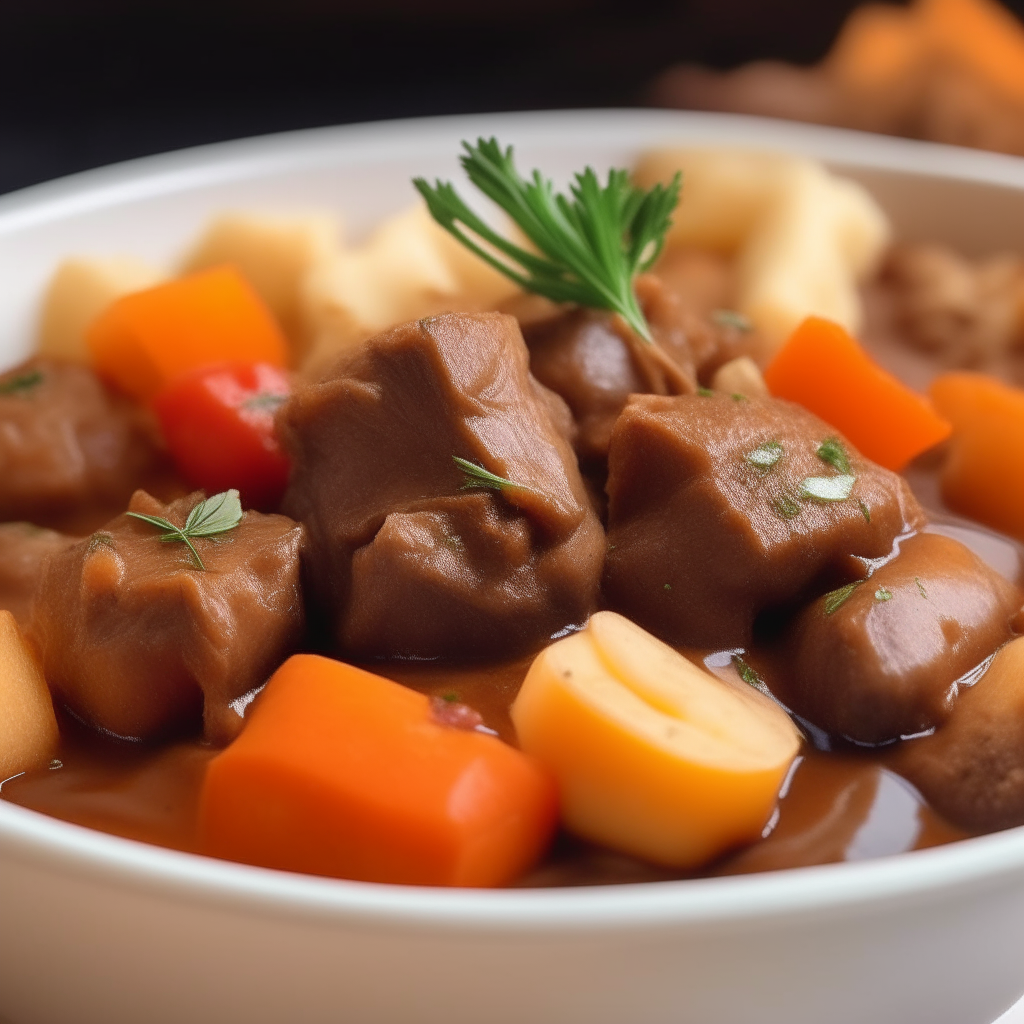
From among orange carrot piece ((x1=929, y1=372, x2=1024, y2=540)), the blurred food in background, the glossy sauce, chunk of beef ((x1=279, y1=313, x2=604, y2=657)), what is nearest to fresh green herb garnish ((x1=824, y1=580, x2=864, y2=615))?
the glossy sauce

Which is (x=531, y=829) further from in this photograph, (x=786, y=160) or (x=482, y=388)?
(x=786, y=160)

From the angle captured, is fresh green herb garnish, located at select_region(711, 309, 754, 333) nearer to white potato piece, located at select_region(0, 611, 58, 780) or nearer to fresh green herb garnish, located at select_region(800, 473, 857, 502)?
fresh green herb garnish, located at select_region(800, 473, 857, 502)

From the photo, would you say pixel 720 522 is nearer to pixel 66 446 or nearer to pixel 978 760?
pixel 978 760

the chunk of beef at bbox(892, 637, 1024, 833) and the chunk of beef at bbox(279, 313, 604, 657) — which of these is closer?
the chunk of beef at bbox(892, 637, 1024, 833)

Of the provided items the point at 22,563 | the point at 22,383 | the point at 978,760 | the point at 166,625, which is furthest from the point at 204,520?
the point at 978,760

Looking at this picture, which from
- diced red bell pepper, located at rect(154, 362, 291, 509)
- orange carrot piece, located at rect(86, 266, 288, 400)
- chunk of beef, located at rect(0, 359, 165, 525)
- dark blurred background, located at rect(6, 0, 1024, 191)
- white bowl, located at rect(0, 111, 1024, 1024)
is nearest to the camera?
white bowl, located at rect(0, 111, 1024, 1024)

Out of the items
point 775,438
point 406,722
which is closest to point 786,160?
point 775,438
